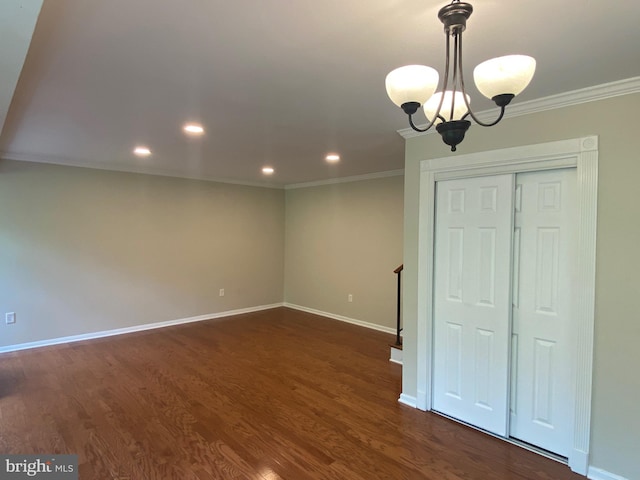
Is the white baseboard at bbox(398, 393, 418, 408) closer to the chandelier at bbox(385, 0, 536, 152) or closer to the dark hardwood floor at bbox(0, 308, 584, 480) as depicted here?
the dark hardwood floor at bbox(0, 308, 584, 480)

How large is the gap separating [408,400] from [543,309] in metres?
1.36

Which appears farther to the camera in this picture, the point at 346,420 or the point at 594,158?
the point at 346,420

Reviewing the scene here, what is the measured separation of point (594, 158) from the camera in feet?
7.22

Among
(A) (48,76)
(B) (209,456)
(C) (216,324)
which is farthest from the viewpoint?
(C) (216,324)

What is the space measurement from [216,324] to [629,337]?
5.09 meters

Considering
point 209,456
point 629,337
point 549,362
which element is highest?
point 629,337

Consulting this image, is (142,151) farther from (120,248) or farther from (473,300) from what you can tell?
(473,300)

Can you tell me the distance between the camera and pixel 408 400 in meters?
3.10

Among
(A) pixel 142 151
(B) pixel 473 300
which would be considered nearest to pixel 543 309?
(B) pixel 473 300

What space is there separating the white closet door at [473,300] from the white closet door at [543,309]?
0.27ft

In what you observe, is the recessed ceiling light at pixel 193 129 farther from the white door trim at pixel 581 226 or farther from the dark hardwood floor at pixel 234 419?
the dark hardwood floor at pixel 234 419

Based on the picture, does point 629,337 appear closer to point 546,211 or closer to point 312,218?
point 546,211

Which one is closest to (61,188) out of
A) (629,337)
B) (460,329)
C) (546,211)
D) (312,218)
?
(312,218)

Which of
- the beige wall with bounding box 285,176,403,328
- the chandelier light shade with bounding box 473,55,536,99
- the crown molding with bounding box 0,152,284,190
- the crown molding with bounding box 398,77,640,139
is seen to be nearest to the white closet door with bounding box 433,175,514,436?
the crown molding with bounding box 398,77,640,139
